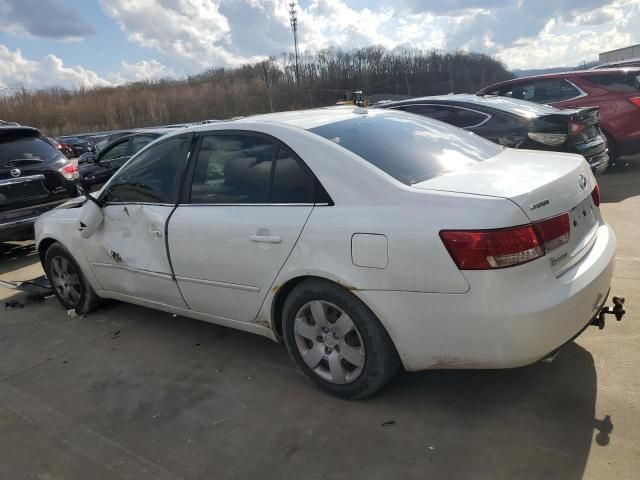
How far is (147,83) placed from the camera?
81.5 meters

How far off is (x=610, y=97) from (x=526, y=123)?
8.80 ft

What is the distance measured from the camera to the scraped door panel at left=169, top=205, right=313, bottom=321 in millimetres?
2912

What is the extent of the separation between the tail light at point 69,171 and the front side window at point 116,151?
259 cm

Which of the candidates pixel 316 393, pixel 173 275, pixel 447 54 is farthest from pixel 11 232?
pixel 447 54

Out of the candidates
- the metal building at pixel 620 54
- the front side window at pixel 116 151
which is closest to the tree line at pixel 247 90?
the metal building at pixel 620 54

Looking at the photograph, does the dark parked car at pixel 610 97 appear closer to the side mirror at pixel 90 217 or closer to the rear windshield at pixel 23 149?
the side mirror at pixel 90 217

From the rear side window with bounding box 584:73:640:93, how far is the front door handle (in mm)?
7688

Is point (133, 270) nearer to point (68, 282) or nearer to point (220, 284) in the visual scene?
point (220, 284)

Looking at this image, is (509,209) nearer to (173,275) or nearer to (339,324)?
(339,324)

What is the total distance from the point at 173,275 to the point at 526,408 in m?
2.34

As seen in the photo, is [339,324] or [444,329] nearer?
[444,329]

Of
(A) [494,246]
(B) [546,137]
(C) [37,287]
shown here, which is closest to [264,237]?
(A) [494,246]

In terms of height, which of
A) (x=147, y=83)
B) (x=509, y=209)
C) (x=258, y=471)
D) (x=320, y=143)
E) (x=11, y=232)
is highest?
(x=147, y=83)

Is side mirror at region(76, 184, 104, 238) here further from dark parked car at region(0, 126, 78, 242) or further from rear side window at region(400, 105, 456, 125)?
rear side window at region(400, 105, 456, 125)
